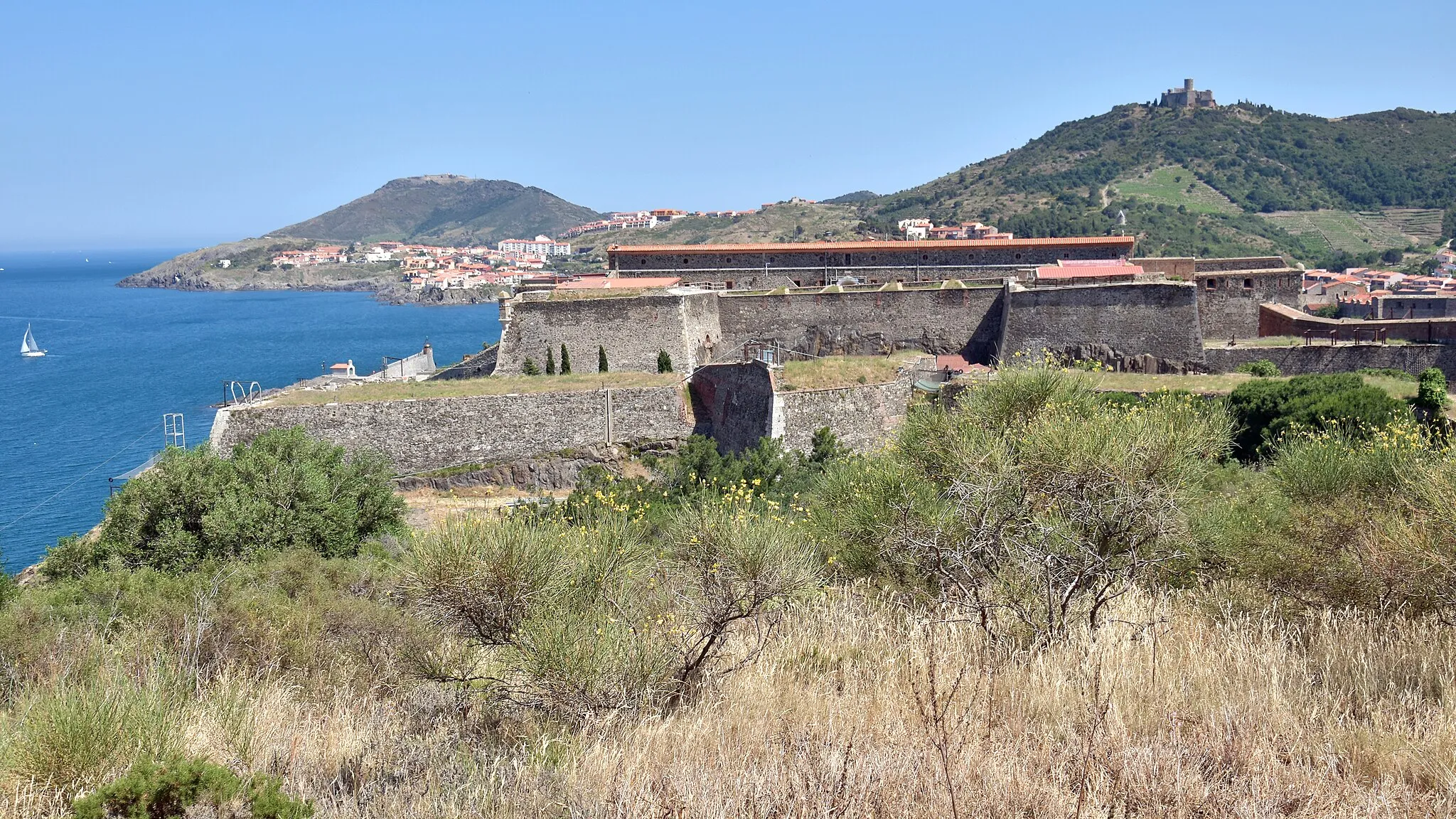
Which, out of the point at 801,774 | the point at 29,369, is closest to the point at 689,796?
the point at 801,774

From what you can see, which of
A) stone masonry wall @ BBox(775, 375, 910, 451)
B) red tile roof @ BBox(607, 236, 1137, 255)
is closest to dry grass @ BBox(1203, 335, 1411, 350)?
red tile roof @ BBox(607, 236, 1137, 255)

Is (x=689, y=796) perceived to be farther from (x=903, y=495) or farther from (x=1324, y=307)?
(x=1324, y=307)

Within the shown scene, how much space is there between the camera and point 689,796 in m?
3.96

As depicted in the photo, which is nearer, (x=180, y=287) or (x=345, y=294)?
(x=345, y=294)

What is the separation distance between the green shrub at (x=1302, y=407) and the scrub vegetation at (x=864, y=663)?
7.94m

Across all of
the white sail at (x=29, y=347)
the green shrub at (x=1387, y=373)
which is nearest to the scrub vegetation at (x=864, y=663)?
the green shrub at (x=1387, y=373)

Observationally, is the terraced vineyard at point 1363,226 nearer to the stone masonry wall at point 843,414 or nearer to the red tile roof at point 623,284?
the red tile roof at point 623,284

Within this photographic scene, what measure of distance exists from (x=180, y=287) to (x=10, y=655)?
14636cm

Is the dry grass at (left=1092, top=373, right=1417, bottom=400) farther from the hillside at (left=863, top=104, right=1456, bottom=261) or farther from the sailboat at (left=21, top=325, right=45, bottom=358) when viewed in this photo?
the sailboat at (left=21, top=325, right=45, bottom=358)

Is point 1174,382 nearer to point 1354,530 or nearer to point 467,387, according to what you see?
point 1354,530

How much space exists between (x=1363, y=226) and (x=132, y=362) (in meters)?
94.1

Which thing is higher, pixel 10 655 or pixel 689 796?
pixel 689 796

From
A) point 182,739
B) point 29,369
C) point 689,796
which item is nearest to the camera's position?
point 689,796

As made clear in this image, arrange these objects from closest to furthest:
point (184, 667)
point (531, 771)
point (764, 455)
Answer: point (531, 771)
point (184, 667)
point (764, 455)
